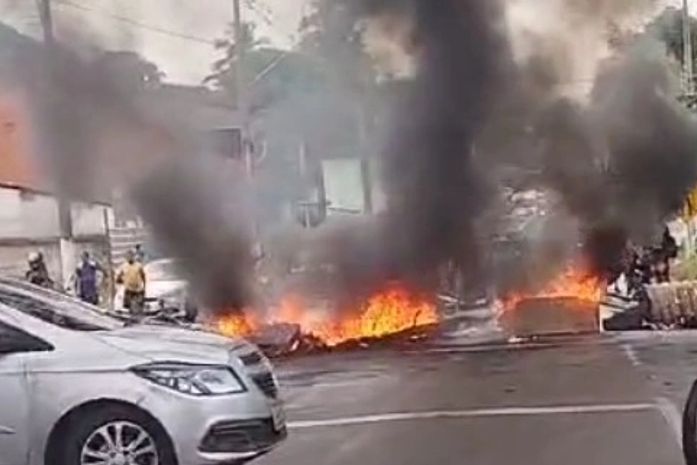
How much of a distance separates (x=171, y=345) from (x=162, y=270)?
18.4 meters

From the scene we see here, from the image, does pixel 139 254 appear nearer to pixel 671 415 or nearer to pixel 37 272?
pixel 37 272

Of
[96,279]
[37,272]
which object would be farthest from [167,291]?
[37,272]

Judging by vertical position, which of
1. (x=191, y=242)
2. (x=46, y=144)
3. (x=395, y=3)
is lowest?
(x=191, y=242)

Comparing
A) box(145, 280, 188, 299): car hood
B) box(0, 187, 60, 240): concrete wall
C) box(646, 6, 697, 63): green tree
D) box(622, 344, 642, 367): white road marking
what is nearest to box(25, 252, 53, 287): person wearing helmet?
box(145, 280, 188, 299): car hood

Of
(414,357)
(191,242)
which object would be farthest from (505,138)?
(414,357)

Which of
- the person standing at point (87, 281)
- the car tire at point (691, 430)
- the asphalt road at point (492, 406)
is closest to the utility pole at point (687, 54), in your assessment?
the asphalt road at point (492, 406)

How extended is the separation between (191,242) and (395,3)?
5.61 metres

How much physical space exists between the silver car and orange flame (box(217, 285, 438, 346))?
593 inches

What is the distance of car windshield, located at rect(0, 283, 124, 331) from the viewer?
26.0 feet

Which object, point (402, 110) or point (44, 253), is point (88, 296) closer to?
point (44, 253)

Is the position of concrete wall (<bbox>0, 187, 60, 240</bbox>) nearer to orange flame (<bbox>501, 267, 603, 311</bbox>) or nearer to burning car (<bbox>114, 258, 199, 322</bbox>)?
burning car (<bbox>114, 258, 199, 322</bbox>)

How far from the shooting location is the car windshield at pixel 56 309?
794 cm

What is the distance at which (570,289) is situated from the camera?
2867 cm

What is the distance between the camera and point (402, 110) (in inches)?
1077
